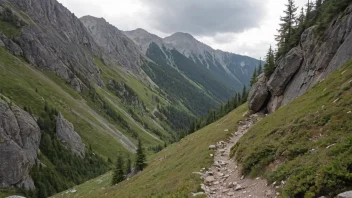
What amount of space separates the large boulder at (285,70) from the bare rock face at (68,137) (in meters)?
113

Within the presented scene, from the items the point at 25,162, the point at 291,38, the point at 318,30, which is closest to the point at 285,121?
the point at 318,30

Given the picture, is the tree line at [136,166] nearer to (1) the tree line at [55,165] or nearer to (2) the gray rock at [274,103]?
(2) the gray rock at [274,103]

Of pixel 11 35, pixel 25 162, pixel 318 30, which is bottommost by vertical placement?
pixel 25 162

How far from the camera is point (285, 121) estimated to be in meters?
29.1

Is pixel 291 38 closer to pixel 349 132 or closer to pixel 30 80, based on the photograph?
pixel 349 132

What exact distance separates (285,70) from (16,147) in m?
96.3

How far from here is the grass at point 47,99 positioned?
5423 inches

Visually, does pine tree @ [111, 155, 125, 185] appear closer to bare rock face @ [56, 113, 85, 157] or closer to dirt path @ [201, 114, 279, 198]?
dirt path @ [201, 114, 279, 198]

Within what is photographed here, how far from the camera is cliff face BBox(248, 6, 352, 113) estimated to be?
37641mm

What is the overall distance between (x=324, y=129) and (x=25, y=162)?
107 meters

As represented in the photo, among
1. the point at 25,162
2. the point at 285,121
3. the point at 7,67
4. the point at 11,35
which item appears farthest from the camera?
the point at 11,35

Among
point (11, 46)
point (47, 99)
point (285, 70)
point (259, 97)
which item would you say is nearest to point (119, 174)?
point (259, 97)

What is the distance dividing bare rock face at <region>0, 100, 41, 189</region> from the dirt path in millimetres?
90844

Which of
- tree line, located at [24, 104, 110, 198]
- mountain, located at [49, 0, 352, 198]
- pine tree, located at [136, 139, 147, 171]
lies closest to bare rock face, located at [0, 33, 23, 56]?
tree line, located at [24, 104, 110, 198]
